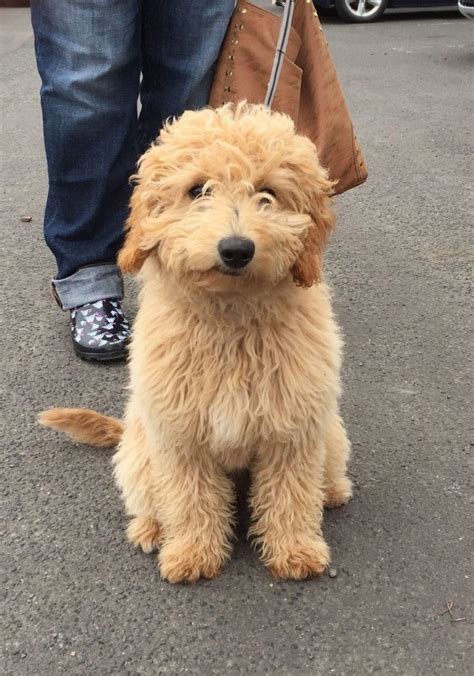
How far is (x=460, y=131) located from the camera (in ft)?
20.6

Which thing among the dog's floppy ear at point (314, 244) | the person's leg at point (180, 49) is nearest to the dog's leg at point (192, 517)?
the dog's floppy ear at point (314, 244)

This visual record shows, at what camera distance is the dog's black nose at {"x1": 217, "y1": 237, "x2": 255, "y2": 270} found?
5.64ft

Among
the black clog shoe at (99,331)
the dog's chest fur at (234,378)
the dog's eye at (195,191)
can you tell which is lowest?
the black clog shoe at (99,331)

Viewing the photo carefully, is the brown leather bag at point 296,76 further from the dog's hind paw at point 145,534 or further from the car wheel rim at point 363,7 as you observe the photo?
the car wheel rim at point 363,7

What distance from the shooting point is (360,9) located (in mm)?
11312

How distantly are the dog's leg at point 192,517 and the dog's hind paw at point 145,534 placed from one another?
5cm

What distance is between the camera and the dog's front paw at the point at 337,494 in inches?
96.0

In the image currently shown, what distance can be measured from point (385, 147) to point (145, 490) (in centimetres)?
456

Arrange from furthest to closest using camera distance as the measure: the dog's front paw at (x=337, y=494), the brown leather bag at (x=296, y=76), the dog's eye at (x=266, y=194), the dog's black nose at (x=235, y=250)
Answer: the brown leather bag at (x=296, y=76) → the dog's front paw at (x=337, y=494) → the dog's eye at (x=266, y=194) → the dog's black nose at (x=235, y=250)

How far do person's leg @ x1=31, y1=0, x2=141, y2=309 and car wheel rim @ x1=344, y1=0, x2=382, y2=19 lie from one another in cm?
941

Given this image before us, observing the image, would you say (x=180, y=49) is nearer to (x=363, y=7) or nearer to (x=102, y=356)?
(x=102, y=356)

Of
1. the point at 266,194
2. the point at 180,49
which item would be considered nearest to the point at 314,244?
the point at 266,194

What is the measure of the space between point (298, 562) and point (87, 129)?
1.91 meters

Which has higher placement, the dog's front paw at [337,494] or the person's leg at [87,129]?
the person's leg at [87,129]
